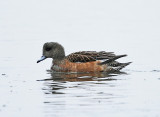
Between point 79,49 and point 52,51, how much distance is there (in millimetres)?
2800

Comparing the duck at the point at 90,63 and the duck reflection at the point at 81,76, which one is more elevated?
the duck at the point at 90,63

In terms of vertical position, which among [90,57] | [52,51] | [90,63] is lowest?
[90,63]

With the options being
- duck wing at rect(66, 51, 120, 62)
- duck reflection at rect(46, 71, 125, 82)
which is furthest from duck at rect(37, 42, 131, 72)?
duck reflection at rect(46, 71, 125, 82)

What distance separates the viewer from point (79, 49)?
2017cm

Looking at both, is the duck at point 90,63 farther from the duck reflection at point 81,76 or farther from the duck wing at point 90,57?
the duck reflection at point 81,76

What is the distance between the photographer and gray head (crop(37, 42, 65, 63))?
17.4 meters

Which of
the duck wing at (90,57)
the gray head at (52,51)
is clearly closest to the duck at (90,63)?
the duck wing at (90,57)

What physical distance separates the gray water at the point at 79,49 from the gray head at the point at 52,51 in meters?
0.39

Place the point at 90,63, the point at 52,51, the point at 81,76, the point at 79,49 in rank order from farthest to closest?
the point at 79,49 → the point at 52,51 → the point at 90,63 → the point at 81,76

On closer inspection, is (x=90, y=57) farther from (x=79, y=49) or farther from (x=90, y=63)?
(x=79, y=49)

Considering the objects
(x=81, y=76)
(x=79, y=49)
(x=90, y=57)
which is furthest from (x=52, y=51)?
(x=79, y=49)

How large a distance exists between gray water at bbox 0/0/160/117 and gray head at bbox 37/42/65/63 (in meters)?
0.39

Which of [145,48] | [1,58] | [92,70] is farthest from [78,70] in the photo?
[145,48]

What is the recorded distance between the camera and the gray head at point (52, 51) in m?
17.4
